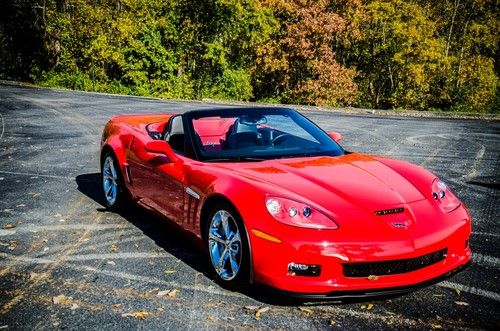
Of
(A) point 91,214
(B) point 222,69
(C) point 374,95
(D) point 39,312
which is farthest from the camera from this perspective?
(C) point 374,95

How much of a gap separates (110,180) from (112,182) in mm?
87

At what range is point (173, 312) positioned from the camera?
3.48 meters

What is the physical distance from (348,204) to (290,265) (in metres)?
0.62

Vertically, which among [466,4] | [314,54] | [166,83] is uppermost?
[466,4]

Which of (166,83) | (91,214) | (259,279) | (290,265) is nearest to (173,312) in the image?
(259,279)

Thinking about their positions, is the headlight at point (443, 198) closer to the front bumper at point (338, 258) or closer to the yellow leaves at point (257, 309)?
the front bumper at point (338, 258)

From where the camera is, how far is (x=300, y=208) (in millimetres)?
3434

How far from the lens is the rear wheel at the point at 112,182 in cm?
591

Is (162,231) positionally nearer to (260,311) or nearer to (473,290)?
(260,311)

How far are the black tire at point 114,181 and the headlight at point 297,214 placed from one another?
289 centimetres

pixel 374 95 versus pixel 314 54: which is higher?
pixel 314 54

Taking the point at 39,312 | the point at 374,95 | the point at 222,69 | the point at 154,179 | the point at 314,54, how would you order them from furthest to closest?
the point at 374,95
the point at 222,69
the point at 314,54
the point at 154,179
the point at 39,312

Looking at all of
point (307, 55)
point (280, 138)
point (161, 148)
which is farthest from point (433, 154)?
point (307, 55)

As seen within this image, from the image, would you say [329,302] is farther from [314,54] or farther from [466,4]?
[466,4]
